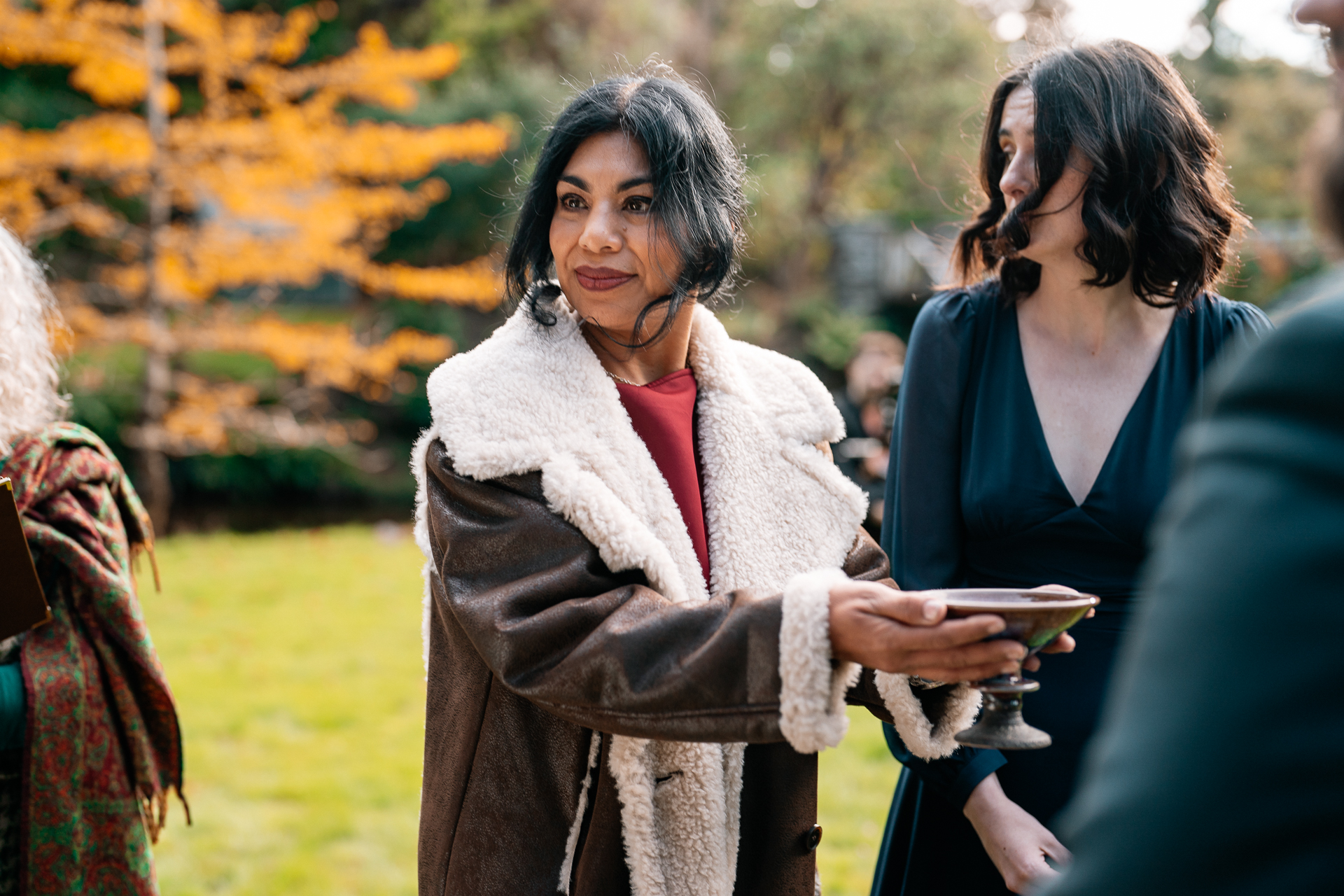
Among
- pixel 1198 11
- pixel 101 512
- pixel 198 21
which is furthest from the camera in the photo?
pixel 1198 11

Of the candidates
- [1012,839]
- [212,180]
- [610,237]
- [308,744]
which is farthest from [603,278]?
[212,180]

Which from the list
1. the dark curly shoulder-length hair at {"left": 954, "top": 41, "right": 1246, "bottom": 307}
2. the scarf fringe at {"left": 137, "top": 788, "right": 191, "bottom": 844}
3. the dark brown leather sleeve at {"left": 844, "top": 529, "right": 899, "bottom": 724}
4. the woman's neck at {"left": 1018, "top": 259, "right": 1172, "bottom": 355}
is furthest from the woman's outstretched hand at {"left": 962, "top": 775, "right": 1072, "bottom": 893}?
the scarf fringe at {"left": 137, "top": 788, "right": 191, "bottom": 844}

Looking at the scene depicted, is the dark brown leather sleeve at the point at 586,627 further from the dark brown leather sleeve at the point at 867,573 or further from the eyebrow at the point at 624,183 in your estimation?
the eyebrow at the point at 624,183

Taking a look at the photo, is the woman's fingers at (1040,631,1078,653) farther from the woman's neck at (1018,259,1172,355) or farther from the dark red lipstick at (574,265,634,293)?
the dark red lipstick at (574,265,634,293)

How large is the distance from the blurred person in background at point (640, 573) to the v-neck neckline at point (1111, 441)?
379 mm

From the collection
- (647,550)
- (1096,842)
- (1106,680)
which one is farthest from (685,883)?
(1096,842)

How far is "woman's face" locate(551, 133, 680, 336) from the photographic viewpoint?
5.75 feet

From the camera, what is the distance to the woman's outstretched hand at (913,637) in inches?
49.6

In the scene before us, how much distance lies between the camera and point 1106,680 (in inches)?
73.7

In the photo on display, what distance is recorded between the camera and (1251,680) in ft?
2.07

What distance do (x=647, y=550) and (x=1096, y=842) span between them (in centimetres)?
96

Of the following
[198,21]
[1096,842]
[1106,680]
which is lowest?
[1106,680]

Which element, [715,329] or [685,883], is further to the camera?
[715,329]

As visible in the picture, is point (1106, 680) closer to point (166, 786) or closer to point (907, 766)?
point (907, 766)
